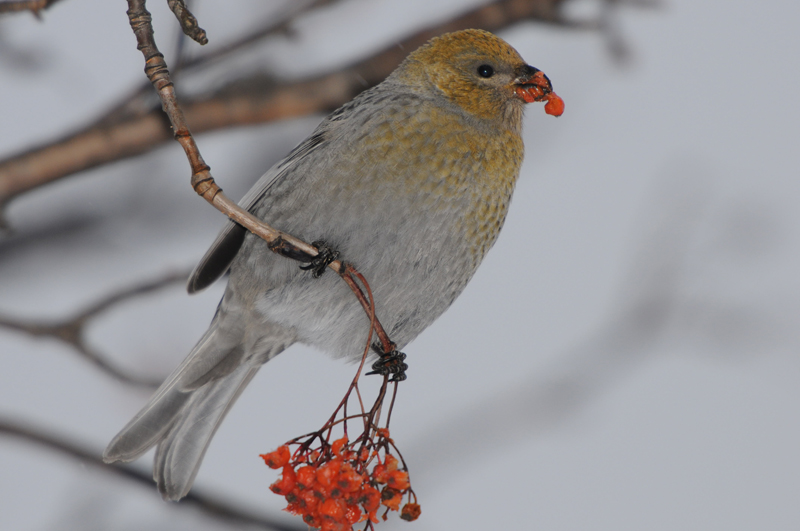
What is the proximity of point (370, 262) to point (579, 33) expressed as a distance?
1.40m

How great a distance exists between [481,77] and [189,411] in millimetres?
1684

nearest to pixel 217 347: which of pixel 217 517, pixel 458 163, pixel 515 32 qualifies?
pixel 217 517

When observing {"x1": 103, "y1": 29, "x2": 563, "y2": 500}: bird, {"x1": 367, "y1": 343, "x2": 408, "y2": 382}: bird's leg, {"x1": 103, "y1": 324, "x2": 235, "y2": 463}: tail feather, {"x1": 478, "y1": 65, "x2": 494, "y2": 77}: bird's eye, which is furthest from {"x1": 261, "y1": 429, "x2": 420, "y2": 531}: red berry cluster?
{"x1": 478, "y1": 65, "x2": 494, "y2": 77}: bird's eye

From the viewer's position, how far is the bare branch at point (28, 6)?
2039mm

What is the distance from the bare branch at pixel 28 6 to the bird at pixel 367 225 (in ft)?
3.02

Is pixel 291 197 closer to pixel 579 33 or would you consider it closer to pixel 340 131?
pixel 340 131

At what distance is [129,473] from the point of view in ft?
9.41

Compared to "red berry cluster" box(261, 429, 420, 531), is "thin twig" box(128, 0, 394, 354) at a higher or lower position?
higher

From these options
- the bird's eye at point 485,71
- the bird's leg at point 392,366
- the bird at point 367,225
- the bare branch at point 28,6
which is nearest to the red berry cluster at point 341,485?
the bird's leg at point 392,366

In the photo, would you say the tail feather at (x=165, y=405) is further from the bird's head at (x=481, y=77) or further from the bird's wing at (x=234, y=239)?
the bird's head at (x=481, y=77)

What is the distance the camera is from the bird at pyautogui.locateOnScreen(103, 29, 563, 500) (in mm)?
2578

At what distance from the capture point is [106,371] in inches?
108

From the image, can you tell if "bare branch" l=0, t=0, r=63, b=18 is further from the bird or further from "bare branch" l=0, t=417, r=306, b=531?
"bare branch" l=0, t=417, r=306, b=531

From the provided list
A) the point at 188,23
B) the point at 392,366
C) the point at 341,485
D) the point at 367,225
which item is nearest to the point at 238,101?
the point at 367,225
